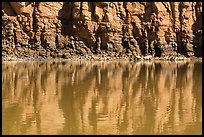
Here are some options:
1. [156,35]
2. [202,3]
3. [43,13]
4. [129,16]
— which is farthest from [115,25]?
[202,3]

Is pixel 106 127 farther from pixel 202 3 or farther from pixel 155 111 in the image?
pixel 202 3

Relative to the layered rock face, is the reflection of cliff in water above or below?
below

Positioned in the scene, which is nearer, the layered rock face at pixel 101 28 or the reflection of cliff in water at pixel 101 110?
the reflection of cliff in water at pixel 101 110

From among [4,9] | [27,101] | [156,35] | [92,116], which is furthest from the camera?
[156,35]

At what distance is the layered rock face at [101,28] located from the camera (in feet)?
180

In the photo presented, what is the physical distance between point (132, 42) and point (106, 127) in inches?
1873

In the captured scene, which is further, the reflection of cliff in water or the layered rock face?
the layered rock face

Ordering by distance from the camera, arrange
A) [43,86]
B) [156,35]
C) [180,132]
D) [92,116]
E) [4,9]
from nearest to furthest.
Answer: [180,132], [92,116], [43,86], [4,9], [156,35]

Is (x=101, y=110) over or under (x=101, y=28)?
under

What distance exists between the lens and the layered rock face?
180ft

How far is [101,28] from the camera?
186 feet

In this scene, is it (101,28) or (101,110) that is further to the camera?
(101,28)

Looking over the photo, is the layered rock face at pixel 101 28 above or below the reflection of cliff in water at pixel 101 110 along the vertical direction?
above

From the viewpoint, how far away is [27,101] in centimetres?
1491
